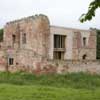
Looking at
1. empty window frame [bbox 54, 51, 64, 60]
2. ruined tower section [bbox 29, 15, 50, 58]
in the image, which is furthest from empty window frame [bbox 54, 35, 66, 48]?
ruined tower section [bbox 29, 15, 50, 58]

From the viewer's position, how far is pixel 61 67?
32688 mm

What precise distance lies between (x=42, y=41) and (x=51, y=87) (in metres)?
16.4

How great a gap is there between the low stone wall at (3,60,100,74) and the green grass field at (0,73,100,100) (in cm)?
127

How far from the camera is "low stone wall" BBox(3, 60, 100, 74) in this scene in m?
32.7

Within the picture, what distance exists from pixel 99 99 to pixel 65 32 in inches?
979

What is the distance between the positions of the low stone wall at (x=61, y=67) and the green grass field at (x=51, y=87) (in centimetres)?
127

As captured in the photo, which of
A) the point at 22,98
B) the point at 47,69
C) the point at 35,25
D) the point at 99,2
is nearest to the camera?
the point at 99,2

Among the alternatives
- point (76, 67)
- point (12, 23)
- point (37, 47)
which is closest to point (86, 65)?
point (76, 67)

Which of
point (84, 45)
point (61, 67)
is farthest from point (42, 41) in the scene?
point (61, 67)

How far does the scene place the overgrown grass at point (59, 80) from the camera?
2670 centimetres

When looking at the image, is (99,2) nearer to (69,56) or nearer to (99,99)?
(99,99)

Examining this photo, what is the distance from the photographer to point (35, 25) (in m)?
40.1

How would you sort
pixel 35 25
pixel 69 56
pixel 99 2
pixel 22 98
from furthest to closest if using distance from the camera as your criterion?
1. pixel 69 56
2. pixel 35 25
3. pixel 22 98
4. pixel 99 2

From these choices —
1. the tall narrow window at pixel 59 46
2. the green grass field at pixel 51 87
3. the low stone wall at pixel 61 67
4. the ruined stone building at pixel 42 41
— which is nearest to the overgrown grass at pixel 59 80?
the green grass field at pixel 51 87
